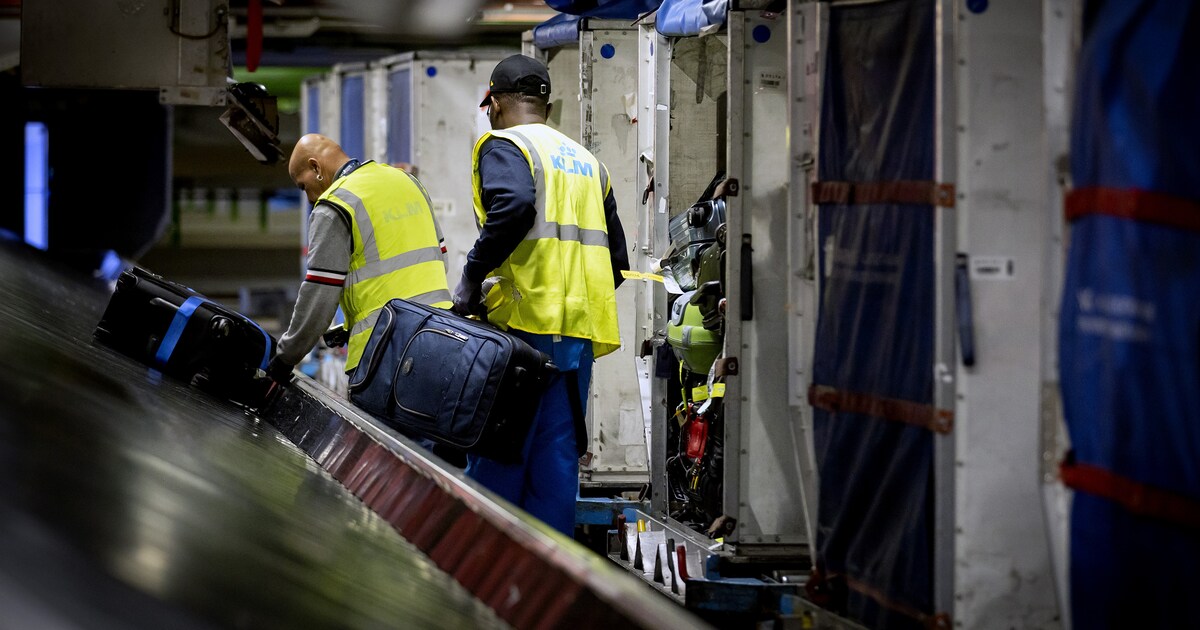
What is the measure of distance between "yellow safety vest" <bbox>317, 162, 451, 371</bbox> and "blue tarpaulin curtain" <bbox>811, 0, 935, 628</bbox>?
1.60m

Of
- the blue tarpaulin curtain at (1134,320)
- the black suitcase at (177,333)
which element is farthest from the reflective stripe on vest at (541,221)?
the blue tarpaulin curtain at (1134,320)

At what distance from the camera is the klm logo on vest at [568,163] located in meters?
4.15

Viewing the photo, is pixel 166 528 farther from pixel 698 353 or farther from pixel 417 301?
pixel 698 353

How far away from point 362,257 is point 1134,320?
114 inches

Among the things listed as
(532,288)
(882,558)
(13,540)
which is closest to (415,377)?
(532,288)

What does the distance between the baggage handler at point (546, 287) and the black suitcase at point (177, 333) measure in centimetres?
95

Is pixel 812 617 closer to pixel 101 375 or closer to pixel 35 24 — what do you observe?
pixel 101 375

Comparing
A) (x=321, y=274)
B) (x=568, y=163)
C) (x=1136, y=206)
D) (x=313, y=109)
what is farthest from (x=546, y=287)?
(x=313, y=109)

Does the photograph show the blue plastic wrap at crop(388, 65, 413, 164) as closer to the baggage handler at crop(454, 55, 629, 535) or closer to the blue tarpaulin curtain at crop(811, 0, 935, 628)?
the baggage handler at crop(454, 55, 629, 535)

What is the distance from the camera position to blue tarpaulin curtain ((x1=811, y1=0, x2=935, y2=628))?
120 inches

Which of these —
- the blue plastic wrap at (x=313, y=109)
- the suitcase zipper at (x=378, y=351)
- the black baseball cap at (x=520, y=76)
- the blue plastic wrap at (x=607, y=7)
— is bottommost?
the suitcase zipper at (x=378, y=351)

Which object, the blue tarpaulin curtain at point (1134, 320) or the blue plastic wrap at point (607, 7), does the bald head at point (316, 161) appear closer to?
the blue plastic wrap at point (607, 7)

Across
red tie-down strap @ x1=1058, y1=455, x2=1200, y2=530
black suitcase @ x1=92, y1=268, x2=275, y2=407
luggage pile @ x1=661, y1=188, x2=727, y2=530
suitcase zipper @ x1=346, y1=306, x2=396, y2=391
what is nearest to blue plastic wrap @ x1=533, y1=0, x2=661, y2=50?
luggage pile @ x1=661, y1=188, x2=727, y2=530

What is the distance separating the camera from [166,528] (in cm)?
201
